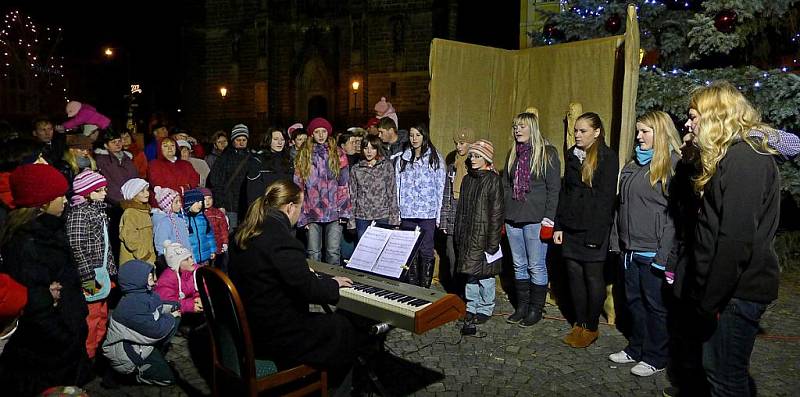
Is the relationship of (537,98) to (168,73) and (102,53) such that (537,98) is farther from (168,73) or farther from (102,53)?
(168,73)

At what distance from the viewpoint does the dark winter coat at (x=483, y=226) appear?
17.3 feet

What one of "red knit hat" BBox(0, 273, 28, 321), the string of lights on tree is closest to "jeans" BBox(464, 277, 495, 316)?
"red knit hat" BBox(0, 273, 28, 321)

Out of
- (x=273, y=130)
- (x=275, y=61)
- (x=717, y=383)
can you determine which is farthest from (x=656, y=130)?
(x=275, y=61)

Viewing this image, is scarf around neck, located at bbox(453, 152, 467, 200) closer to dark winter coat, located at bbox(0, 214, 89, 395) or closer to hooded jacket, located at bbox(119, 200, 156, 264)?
hooded jacket, located at bbox(119, 200, 156, 264)

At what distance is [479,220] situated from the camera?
5.28m

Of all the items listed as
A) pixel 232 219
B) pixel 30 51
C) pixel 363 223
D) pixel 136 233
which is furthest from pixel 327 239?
pixel 30 51

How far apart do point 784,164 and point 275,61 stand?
2991cm

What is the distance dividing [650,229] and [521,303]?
172 centimetres

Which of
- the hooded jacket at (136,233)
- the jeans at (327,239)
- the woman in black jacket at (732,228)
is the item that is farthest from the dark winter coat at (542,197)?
the hooded jacket at (136,233)

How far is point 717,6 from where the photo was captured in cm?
Answer: 695

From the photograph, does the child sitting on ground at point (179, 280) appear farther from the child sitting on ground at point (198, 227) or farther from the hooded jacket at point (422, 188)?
the hooded jacket at point (422, 188)

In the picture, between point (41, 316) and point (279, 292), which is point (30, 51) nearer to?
point (41, 316)

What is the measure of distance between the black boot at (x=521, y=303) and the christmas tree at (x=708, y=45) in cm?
296

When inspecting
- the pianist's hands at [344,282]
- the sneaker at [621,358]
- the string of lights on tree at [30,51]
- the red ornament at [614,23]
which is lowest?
the sneaker at [621,358]
